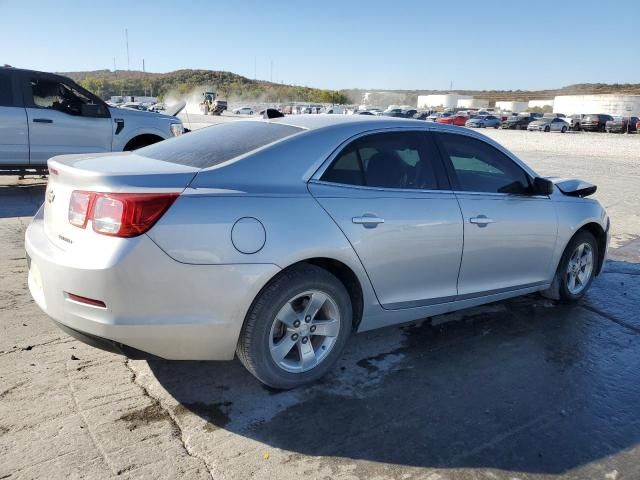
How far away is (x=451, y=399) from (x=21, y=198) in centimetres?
788

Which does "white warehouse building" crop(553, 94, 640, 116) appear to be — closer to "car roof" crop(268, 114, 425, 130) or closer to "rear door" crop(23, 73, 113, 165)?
"rear door" crop(23, 73, 113, 165)

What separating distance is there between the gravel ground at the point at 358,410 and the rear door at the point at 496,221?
43 cm

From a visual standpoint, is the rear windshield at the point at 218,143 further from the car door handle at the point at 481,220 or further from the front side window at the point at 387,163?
the car door handle at the point at 481,220

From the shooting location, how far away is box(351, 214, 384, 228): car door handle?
3357mm

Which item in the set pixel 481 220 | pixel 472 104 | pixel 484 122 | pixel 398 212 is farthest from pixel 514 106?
pixel 398 212

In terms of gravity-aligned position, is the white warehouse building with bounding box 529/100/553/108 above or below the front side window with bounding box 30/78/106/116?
above

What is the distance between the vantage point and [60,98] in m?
9.16

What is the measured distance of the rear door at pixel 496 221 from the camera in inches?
158

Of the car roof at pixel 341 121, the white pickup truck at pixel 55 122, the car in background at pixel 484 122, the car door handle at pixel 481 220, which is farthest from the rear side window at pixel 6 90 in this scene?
the car in background at pixel 484 122

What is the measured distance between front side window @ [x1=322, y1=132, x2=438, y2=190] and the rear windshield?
38 centimetres

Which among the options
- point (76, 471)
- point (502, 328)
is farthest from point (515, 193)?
point (76, 471)

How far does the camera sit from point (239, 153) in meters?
3.31

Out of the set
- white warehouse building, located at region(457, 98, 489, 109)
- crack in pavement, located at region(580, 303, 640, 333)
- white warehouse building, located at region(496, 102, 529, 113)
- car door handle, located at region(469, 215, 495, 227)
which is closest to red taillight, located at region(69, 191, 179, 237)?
car door handle, located at region(469, 215, 495, 227)

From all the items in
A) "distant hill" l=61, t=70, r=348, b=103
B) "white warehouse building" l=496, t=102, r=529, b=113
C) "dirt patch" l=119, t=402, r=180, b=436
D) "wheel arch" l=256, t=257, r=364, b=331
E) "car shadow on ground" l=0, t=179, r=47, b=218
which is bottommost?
"dirt patch" l=119, t=402, r=180, b=436
